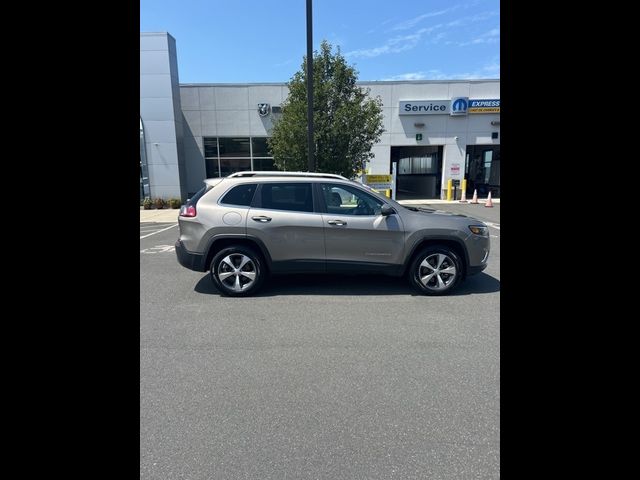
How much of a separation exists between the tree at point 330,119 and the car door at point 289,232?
675 centimetres

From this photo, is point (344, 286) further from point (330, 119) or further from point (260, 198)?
point (330, 119)

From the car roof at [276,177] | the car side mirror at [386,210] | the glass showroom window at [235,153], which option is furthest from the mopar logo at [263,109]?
the car side mirror at [386,210]

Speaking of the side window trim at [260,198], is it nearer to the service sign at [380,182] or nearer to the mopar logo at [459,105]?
the service sign at [380,182]

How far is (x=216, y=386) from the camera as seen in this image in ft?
9.24

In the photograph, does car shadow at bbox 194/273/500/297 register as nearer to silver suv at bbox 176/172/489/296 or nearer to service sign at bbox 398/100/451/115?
silver suv at bbox 176/172/489/296

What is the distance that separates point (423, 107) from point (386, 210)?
17.0 meters

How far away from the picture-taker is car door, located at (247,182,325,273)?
16.1ft

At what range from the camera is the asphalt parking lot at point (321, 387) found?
206 cm

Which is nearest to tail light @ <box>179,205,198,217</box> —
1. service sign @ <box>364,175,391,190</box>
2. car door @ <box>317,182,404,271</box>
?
car door @ <box>317,182,404,271</box>

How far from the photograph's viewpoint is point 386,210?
490cm

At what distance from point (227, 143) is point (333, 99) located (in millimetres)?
10381

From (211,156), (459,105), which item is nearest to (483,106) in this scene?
(459,105)
